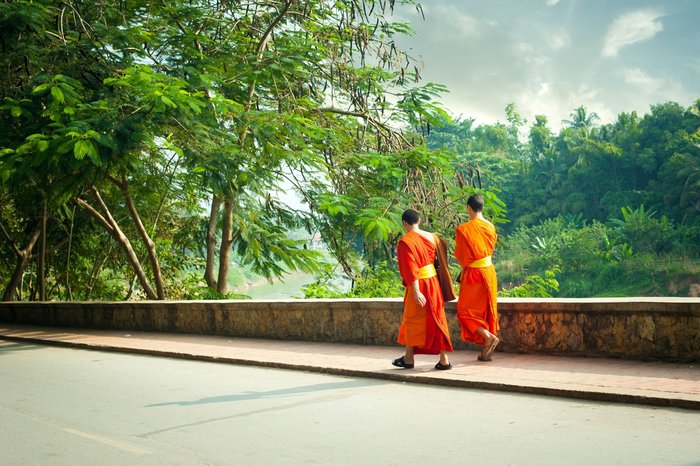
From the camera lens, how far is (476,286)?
28.7ft

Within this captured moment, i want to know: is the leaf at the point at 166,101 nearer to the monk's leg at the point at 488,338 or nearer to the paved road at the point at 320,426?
the paved road at the point at 320,426

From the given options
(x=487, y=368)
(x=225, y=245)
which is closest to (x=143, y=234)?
(x=225, y=245)

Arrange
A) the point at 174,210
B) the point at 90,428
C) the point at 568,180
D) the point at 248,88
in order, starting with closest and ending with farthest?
1. the point at 90,428
2. the point at 248,88
3. the point at 174,210
4. the point at 568,180

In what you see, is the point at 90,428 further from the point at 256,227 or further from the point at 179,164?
the point at 256,227

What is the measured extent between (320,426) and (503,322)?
375cm

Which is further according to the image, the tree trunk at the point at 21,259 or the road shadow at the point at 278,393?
the tree trunk at the point at 21,259

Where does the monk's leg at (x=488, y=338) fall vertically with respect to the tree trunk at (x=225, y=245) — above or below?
below

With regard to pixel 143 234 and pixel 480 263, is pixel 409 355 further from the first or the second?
pixel 143 234

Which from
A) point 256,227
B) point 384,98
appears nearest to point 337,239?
point 256,227

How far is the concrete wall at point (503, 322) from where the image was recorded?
26.4 ft

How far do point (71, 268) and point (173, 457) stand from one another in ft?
81.2

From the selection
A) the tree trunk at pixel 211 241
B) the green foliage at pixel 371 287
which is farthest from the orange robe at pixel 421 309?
the tree trunk at pixel 211 241

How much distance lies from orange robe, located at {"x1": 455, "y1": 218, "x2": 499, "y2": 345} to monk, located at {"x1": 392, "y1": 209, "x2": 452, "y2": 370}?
311 millimetres

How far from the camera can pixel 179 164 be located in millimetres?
17094
